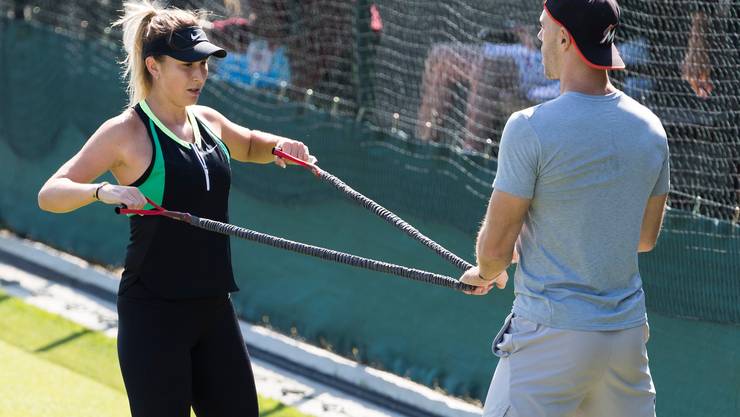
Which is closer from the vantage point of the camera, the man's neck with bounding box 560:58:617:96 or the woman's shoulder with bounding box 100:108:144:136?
the man's neck with bounding box 560:58:617:96

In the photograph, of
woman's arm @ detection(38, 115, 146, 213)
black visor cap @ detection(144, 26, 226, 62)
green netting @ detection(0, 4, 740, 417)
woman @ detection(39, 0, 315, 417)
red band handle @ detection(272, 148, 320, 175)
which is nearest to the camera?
woman's arm @ detection(38, 115, 146, 213)

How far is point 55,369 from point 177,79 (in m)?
2.64

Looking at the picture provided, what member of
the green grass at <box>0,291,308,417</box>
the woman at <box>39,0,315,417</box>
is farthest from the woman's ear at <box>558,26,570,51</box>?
A: the green grass at <box>0,291,308,417</box>

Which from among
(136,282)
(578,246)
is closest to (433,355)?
(136,282)

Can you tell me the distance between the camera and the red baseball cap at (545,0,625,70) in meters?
2.91

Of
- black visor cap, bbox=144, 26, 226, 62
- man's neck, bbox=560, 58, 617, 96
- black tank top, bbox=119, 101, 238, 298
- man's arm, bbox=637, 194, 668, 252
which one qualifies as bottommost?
black tank top, bbox=119, 101, 238, 298

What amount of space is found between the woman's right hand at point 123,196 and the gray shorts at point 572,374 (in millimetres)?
1168

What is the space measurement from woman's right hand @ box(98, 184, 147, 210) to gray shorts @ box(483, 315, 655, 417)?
3.83ft

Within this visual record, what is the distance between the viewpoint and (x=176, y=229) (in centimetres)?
360

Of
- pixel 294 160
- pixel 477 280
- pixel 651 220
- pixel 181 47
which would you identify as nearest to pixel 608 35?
pixel 651 220

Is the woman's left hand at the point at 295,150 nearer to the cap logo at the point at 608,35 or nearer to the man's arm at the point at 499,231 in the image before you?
the man's arm at the point at 499,231

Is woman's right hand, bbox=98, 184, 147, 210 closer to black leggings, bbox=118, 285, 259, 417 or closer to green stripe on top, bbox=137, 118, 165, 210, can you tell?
green stripe on top, bbox=137, 118, 165, 210

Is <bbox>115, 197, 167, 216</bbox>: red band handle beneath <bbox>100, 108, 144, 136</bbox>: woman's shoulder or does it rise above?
beneath

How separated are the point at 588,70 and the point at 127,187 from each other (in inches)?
55.9
